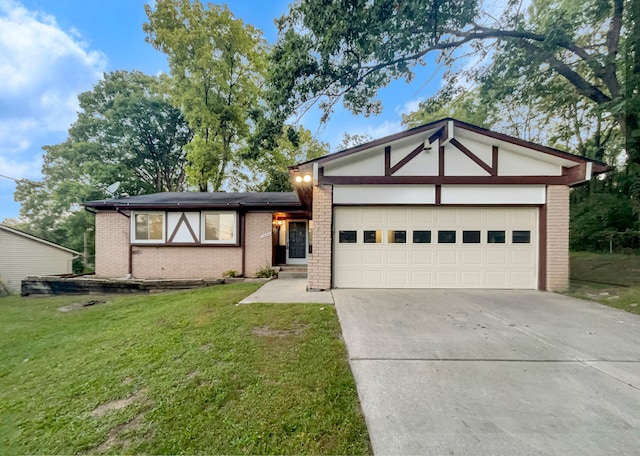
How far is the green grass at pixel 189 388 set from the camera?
1.99 metres

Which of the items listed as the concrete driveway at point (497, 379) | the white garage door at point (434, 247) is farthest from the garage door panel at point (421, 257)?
the concrete driveway at point (497, 379)

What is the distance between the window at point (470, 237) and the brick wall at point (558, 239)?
5.41 feet

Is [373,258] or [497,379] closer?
[497,379]

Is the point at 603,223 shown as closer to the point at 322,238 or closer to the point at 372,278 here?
the point at 372,278

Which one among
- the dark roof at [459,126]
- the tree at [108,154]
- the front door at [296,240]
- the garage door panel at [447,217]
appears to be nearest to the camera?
the dark roof at [459,126]

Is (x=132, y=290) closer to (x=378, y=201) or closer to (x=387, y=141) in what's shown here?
(x=378, y=201)

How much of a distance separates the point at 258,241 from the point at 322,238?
3.87 metres

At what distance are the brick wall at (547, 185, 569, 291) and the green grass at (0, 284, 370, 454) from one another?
5889 mm

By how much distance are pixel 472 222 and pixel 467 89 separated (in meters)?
6.00

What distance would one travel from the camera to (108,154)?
1952 cm

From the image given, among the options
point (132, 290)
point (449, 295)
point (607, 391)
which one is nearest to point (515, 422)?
point (607, 391)

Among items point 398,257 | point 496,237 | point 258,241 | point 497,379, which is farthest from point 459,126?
point 258,241

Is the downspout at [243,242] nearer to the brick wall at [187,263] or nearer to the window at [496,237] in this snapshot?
A: the brick wall at [187,263]

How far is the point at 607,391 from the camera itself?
8.29ft
